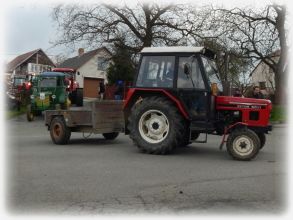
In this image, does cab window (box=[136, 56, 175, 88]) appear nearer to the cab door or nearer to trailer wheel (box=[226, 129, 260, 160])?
the cab door

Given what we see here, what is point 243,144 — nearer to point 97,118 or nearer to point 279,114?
point 97,118

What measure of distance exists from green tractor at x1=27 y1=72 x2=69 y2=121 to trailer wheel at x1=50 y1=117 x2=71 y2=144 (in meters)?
8.75

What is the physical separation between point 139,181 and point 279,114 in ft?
51.5

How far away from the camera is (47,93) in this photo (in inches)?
815

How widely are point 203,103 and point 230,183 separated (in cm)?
269

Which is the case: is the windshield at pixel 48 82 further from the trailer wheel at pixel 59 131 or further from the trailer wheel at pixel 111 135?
the trailer wheel at pixel 59 131

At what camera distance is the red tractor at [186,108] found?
905cm

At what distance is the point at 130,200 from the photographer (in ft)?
19.0

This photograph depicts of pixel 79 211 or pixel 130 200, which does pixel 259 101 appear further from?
pixel 79 211

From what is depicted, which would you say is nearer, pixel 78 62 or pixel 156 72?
pixel 156 72

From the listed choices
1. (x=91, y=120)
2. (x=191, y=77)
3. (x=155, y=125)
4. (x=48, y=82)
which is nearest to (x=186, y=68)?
(x=191, y=77)

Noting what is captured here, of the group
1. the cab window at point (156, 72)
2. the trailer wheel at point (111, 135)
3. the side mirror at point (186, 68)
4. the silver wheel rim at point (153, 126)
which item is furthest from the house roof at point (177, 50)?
the trailer wheel at point (111, 135)

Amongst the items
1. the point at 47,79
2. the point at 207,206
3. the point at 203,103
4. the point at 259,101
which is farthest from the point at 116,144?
the point at 47,79

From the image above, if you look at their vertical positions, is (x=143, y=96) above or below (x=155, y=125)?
above
